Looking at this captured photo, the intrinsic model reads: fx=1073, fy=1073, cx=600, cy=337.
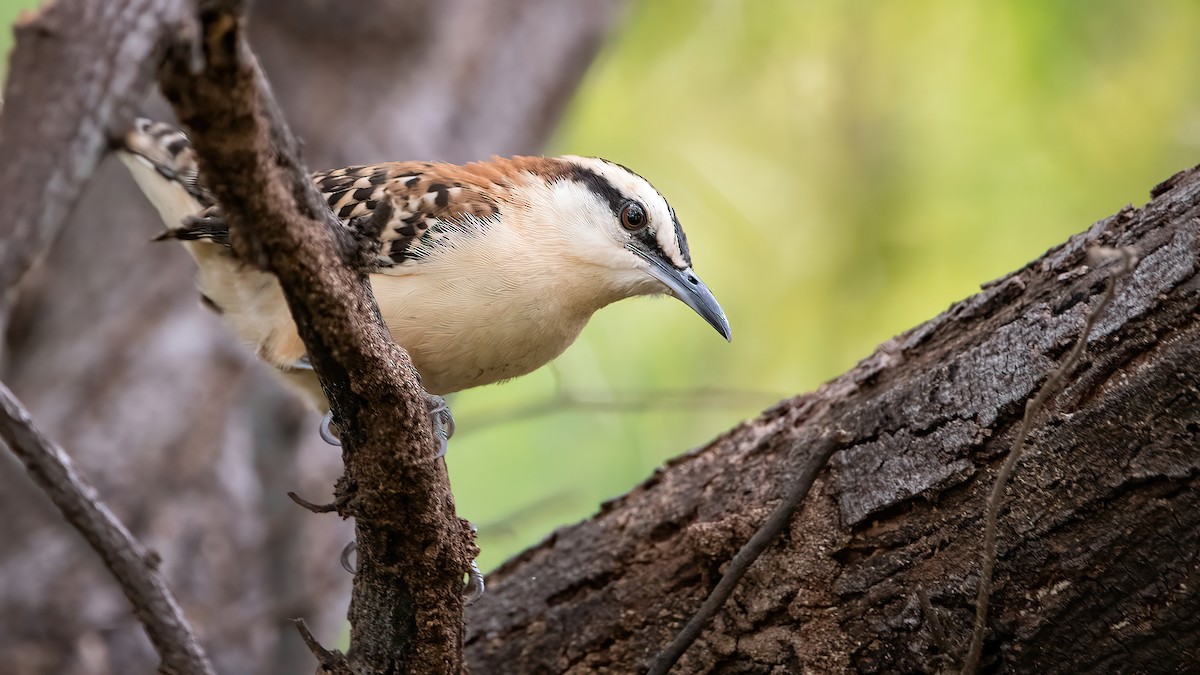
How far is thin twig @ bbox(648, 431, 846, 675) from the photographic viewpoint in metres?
2.83

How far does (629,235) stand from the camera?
4113 mm

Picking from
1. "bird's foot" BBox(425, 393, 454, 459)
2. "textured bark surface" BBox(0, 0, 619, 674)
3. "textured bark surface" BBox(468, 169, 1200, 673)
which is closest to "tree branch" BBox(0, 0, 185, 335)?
"bird's foot" BBox(425, 393, 454, 459)

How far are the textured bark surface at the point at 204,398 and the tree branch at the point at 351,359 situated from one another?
2.32 m

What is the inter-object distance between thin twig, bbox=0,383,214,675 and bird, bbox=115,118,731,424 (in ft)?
2.35

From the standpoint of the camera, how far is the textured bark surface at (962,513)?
248cm

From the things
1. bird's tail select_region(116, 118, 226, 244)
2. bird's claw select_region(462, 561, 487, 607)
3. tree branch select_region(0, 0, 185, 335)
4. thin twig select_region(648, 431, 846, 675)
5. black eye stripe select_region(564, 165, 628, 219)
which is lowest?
thin twig select_region(648, 431, 846, 675)

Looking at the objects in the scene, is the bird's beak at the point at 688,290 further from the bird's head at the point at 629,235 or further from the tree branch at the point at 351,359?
the tree branch at the point at 351,359

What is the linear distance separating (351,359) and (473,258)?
4.57ft

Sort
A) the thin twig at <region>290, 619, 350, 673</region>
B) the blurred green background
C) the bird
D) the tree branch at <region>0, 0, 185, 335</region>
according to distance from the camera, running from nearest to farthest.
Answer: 1. the tree branch at <region>0, 0, 185, 335</region>
2. the thin twig at <region>290, 619, 350, 673</region>
3. the bird
4. the blurred green background

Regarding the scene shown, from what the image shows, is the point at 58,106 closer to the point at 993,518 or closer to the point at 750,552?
the point at 750,552

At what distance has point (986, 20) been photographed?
23.6 ft

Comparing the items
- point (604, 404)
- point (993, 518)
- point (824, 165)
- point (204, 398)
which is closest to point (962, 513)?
point (993, 518)

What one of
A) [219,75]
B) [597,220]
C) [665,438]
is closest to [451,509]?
[219,75]

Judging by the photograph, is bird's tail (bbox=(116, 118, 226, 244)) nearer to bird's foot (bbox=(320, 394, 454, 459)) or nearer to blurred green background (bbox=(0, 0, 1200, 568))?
bird's foot (bbox=(320, 394, 454, 459))
